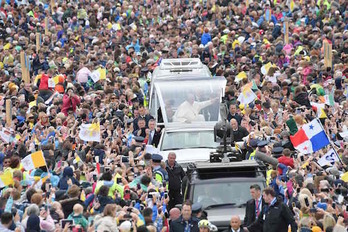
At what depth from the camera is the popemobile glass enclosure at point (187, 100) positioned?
97.5 feet

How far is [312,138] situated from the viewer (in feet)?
77.7

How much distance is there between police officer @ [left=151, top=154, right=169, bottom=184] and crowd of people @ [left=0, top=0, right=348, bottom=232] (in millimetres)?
35

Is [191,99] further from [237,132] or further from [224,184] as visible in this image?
[224,184]

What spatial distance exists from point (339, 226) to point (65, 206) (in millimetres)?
4495

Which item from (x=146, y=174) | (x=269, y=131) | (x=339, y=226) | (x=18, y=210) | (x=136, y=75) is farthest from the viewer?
(x=136, y=75)

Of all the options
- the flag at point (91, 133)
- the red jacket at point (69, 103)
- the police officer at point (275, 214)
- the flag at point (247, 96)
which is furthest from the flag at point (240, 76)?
the police officer at point (275, 214)

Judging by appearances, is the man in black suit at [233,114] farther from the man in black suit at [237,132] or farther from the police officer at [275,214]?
the police officer at [275,214]

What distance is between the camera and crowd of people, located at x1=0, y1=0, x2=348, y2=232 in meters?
19.6

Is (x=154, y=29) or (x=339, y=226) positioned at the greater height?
(x=339, y=226)

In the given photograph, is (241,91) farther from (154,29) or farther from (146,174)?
(154,29)

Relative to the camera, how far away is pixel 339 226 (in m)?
17.5

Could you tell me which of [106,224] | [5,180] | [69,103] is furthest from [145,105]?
[106,224]

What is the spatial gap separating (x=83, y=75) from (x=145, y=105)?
3.32 meters

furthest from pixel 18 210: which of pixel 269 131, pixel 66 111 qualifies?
pixel 66 111
